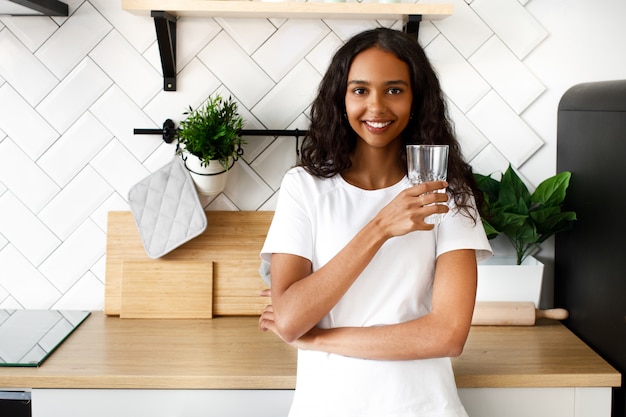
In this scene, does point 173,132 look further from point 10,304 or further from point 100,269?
point 10,304

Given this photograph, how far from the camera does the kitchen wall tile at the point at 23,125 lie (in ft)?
6.67

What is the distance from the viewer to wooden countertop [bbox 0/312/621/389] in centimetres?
159

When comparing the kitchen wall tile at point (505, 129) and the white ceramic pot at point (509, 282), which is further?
the kitchen wall tile at point (505, 129)

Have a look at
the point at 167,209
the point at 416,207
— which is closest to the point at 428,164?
the point at 416,207

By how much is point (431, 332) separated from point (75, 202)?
1102 mm

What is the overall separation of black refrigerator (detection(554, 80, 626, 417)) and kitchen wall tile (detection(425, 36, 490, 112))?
0.23 meters

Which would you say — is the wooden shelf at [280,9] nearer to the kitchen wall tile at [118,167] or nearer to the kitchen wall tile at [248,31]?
the kitchen wall tile at [248,31]

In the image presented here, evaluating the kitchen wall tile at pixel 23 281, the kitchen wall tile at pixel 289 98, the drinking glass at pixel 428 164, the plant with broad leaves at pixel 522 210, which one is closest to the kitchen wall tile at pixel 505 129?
the plant with broad leaves at pixel 522 210

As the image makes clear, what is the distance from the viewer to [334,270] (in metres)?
1.41

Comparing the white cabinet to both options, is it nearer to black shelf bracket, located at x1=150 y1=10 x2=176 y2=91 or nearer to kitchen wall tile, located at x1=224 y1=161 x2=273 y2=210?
kitchen wall tile, located at x1=224 y1=161 x2=273 y2=210

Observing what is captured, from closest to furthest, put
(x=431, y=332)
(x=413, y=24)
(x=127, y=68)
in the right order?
(x=431, y=332) → (x=413, y=24) → (x=127, y=68)

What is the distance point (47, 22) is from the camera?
6.59ft

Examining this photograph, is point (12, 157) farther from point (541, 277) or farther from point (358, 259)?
point (541, 277)

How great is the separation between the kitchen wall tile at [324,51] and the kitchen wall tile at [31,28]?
68 cm
